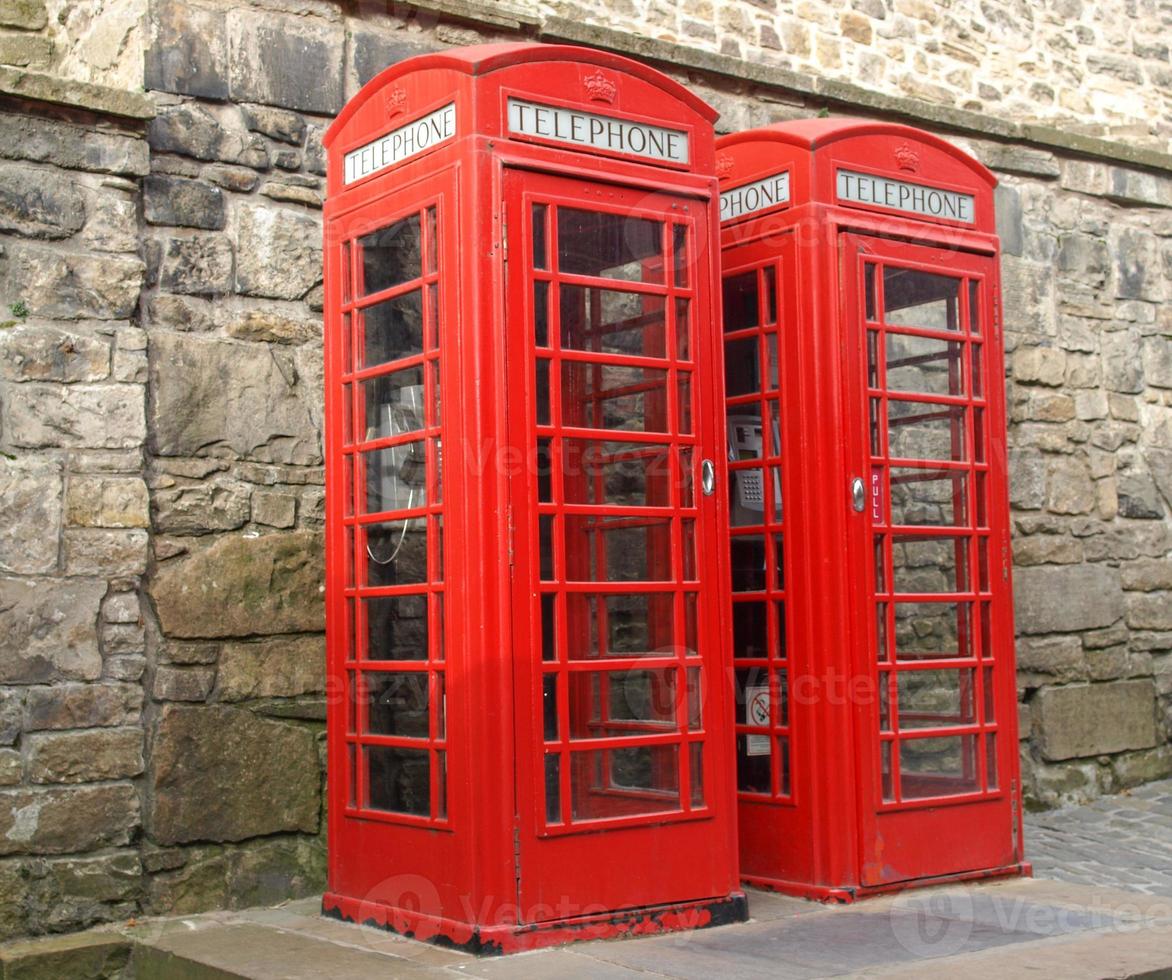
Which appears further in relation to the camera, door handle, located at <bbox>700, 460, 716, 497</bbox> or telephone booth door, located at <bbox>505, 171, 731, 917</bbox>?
door handle, located at <bbox>700, 460, 716, 497</bbox>

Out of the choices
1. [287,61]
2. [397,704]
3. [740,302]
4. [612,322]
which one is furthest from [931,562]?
[287,61]

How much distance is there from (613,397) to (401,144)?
97 cm

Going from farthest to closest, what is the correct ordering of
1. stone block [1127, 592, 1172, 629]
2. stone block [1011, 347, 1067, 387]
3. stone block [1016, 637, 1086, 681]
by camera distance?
stone block [1127, 592, 1172, 629], stone block [1011, 347, 1067, 387], stone block [1016, 637, 1086, 681]

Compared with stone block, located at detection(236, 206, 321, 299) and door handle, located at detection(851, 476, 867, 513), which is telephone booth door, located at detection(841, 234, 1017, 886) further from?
stone block, located at detection(236, 206, 321, 299)

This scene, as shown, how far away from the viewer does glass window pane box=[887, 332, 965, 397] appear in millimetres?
5254

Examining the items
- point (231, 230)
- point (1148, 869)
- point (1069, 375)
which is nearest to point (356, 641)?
point (231, 230)

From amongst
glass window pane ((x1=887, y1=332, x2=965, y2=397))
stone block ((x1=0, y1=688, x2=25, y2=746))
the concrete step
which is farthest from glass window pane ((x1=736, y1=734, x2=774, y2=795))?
stone block ((x1=0, y1=688, x2=25, y2=746))

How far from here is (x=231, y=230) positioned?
5172mm

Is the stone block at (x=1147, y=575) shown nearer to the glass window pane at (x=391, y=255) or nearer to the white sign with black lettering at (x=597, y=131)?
the white sign with black lettering at (x=597, y=131)

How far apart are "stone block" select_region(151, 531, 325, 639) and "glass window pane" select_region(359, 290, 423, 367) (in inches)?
30.3

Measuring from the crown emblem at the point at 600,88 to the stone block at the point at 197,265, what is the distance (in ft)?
4.55

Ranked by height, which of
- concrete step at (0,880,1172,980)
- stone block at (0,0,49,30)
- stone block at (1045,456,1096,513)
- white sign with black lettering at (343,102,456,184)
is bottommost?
concrete step at (0,880,1172,980)

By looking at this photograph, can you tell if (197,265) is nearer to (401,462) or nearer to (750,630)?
(401,462)

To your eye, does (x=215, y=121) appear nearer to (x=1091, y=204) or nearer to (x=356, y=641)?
(x=356, y=641)
